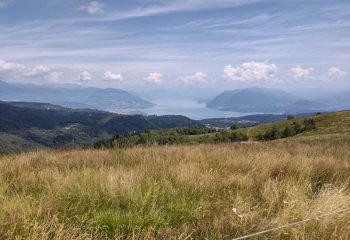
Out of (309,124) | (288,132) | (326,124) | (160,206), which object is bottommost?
(288,132)

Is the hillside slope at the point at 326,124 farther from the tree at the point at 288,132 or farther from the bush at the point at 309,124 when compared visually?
the tree at the point at 288,132

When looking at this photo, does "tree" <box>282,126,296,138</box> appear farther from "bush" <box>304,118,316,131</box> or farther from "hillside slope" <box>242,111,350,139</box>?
"hillside slope" <box>242,111,350,139</box>

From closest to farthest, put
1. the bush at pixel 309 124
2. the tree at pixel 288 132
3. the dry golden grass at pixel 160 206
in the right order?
the dry golden grass at pixel 160 206, the bush at pixel 309 124, the tree at pixel 288 132

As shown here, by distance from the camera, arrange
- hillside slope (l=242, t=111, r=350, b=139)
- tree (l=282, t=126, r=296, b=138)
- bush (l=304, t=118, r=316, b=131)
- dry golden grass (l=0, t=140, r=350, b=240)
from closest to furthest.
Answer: dry golden grass (l=0, t=140, r=350, b=240) < hillside slope (l=242, t=111, r=350, b=139) < bush (l=304, t=118, r=316, b=131) < tree (l=282, t=126, r=296, b=138)

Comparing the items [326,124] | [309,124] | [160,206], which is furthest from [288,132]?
[160,206]

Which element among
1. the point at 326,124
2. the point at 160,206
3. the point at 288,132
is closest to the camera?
the point at 160,206

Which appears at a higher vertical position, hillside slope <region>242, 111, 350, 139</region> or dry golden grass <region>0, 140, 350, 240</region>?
dry golden grass <region>0, 140, 350, 240</region>

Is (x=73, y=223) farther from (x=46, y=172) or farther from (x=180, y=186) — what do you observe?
(x=46, y=172)

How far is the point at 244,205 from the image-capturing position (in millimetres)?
5031

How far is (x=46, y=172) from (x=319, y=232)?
4387 millimetres

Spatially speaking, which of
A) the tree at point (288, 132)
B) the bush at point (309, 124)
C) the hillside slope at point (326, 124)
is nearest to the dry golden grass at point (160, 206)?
the hillside slope at point (326, 124)

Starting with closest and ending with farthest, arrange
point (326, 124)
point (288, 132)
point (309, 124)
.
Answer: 1. point (326, 124)
2. point (288, 132)
3. point (309, 124)

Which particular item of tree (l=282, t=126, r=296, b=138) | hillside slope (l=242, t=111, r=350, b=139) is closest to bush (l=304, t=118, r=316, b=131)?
hillside slope (l=242, t=111, r=350, b=139)

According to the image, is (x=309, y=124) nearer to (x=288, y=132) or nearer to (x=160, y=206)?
(x=288, y=132)
